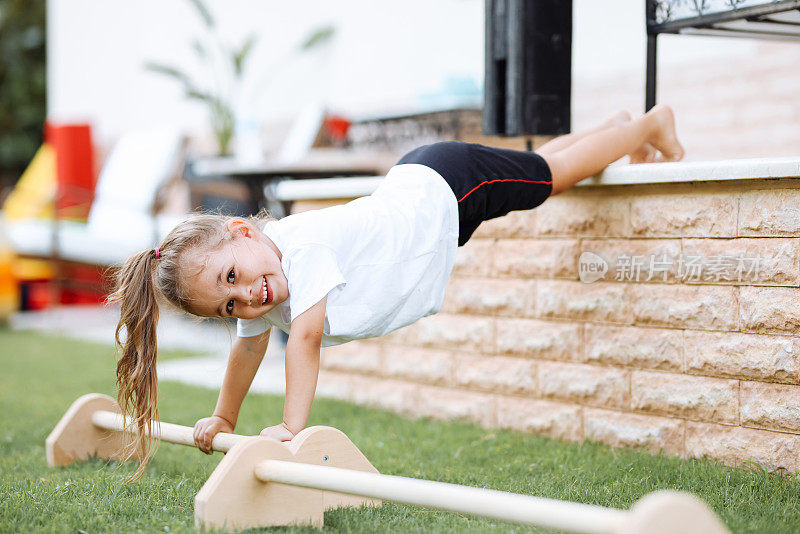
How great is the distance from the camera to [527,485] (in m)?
2.20

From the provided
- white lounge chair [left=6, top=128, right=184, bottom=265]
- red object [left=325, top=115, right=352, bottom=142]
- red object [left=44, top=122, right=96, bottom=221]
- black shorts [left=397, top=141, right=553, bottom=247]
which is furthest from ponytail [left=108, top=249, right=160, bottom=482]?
red object [left=44, top=122, right=96, bottom=221]

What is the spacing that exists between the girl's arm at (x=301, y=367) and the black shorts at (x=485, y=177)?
649 mm

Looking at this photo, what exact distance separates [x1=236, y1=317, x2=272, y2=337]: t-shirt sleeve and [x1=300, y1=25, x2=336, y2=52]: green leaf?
5.11m

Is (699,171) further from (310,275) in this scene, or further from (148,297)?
(148,297)

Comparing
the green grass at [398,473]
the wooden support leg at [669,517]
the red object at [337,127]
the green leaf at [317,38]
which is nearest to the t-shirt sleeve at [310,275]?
the green grass at [398,473]

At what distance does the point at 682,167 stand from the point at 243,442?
1.49 meters

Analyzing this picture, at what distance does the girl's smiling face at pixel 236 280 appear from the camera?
6.60 ft

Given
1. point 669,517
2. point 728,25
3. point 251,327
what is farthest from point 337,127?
point 669,517

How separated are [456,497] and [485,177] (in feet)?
3.95

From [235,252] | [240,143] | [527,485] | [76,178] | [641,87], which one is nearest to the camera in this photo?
[235,252]

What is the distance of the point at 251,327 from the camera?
2275 mm

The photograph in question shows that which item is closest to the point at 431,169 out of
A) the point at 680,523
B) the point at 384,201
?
the point at 384,201

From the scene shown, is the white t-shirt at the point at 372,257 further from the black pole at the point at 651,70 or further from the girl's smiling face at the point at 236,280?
the black pole at the point at 651,70

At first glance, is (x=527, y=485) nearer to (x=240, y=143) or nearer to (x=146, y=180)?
(x=240, y=143)
